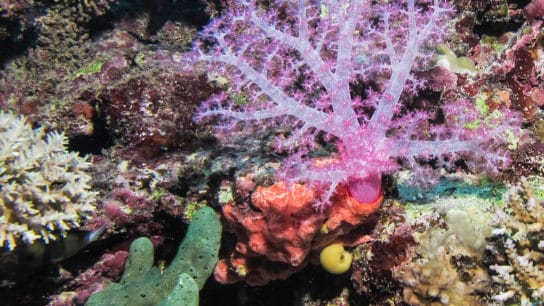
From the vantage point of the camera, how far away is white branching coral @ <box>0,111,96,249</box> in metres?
3.25

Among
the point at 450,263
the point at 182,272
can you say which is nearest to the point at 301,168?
the point at 450,263

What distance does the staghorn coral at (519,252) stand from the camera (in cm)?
257

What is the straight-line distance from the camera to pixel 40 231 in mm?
3412

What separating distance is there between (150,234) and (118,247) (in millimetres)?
353

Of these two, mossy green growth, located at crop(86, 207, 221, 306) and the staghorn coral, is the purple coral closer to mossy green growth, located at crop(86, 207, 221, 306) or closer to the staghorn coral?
the staghorn coral

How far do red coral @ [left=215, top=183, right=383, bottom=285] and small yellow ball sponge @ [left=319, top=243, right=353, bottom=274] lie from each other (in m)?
0.06

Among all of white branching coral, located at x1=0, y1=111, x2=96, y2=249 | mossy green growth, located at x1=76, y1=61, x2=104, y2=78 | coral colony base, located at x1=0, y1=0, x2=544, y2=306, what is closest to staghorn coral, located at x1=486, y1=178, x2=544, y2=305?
coral colony base, located at x1=0, y1=0, x2=544, y2=306

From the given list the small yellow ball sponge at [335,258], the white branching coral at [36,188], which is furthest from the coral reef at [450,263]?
the white branching coral at [36,188]

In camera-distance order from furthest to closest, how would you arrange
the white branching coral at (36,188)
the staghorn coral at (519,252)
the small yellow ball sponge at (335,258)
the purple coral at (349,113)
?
the white branching coral at (36,188), the small yellow ball sponge at (335,258), the purple coral at (349,113), the staghorn coral at (519,252)

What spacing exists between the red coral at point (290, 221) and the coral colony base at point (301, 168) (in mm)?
15

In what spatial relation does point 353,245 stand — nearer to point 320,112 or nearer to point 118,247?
→ point 320,112

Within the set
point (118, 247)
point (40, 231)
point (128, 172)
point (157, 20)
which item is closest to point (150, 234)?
point (118, 247)

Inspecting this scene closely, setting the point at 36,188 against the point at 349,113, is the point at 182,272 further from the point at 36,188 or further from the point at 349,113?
the point at 349,113

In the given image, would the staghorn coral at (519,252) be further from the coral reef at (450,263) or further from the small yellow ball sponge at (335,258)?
the small yellow ball sponge at (335,258)
